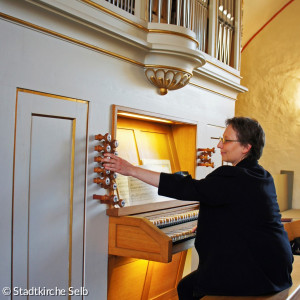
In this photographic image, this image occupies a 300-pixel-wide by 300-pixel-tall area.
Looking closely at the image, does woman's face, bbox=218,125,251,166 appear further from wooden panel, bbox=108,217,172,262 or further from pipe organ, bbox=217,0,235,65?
pipe organ, bbox=217,0,235,65

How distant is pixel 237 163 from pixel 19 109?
1.29 m

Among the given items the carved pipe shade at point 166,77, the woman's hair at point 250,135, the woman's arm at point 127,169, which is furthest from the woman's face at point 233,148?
the carved pipe shade at point 166,77

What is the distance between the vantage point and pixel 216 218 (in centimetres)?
220

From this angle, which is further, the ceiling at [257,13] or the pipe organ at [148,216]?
the ceiling at [257,13]

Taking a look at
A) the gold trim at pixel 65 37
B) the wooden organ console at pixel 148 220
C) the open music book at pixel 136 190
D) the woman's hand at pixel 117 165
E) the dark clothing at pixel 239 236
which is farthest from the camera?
the open music book at pixel 136 190

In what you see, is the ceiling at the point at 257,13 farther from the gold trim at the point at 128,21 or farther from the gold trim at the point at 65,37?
the gold trim at the point at 65,37

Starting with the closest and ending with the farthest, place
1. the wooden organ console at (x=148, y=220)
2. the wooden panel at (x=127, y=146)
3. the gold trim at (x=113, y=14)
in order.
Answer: the gold trim at (x=113, y=14) → the wooden organ console at (x=148, y=220) → the wooden panel at (x=127, y=146)

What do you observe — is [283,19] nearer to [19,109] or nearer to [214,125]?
[214,125]

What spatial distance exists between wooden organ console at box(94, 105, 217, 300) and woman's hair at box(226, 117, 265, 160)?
0.83 m

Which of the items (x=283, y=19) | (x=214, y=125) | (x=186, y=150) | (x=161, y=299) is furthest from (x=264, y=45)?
(x=161, y=299)

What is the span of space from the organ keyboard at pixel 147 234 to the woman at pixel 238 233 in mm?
529

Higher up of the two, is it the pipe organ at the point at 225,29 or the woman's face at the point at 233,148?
the pipe organ at the point at 225,29

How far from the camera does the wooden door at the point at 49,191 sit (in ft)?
7.63

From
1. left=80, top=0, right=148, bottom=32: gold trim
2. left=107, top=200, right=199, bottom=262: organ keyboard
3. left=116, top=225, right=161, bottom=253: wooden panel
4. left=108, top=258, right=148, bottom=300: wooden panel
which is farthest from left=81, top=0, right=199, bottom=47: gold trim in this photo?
left=108, top=258, right=148, bottom=300: wooden panel
